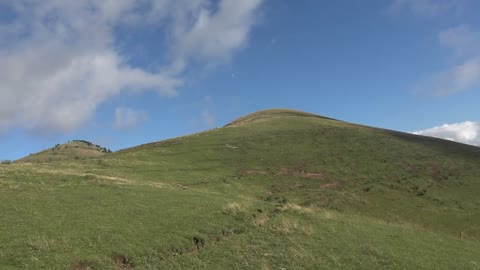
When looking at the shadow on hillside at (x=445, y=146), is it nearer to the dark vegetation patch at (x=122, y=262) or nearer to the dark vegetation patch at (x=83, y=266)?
the dark vegetation patch at (x=122, y=262)

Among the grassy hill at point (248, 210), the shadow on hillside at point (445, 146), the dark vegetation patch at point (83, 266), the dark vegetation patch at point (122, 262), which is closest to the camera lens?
the dark vegetation patch at point (83, 266)

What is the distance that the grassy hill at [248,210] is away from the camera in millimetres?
22203

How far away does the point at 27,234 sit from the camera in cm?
2175

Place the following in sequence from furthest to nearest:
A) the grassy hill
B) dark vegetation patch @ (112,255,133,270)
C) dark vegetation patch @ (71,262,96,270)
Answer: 1. the grassy hill
2. dark vegetation patch @ (112,255,133,270)
3. dark vegetation patch @ (71,262,96,270)

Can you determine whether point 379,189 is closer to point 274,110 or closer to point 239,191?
point 239,191

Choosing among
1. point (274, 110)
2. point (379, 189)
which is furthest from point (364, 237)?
point (274, 110)

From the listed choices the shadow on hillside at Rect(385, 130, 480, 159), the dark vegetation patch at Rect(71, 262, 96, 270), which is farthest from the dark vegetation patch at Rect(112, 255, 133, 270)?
the shadow on hillside at Rect(385, 130, 480, 159)

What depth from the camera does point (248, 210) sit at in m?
34.0

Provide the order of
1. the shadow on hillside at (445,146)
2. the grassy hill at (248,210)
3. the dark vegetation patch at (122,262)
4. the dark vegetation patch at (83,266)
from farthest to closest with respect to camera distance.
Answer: the shadow on hillside at (445,146) → the grassy hill at (248,210) → the dark vegetation patch at (122,262) → the dark vegetation patch at (83,266)

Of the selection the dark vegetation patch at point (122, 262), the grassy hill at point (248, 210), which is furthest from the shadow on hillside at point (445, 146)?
the dark vegetation patch at point (122, 262)

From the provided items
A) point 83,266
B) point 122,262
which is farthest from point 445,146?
point 83,266

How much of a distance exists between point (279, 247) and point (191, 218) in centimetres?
732

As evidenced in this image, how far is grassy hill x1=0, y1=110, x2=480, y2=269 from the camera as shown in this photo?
22203 mm

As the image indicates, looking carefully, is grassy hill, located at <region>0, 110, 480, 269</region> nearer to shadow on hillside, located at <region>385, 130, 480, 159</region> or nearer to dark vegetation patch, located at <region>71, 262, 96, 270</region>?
dark vegetation patch, located at <region>71, 262, 96, 270</region>
